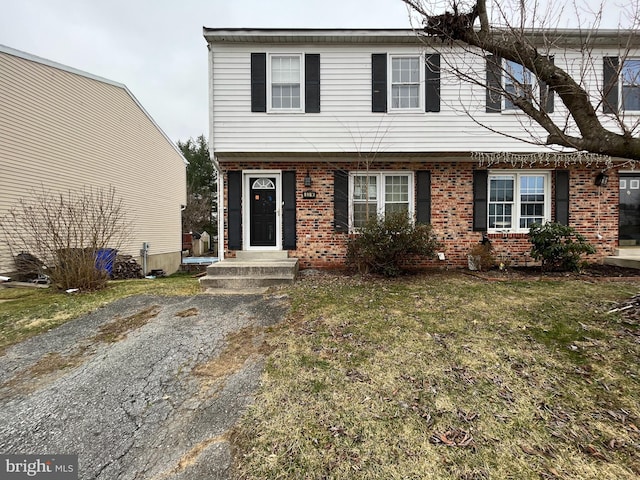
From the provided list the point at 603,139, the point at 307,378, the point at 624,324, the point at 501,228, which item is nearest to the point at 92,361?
the point at 307,378

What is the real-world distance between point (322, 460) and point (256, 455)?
408 millimetres

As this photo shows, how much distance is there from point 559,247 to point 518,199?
1.73 m

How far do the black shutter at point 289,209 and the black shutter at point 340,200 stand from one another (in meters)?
1.04

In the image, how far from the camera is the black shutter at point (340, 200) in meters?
7.37

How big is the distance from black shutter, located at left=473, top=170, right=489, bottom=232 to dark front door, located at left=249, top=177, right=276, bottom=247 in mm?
5182

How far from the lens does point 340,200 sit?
738cm

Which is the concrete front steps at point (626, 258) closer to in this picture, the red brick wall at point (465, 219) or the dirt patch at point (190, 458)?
the red brick wall at point (465, 219)

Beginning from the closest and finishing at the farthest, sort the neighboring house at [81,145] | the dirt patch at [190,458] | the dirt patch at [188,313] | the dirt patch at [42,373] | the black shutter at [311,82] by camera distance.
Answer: the dirt patch at [190,458]
the dirt patch at [42,373]
the dirt patch at [188,313]
the black shutter at [311,82]
the neighboring house at [81,145]

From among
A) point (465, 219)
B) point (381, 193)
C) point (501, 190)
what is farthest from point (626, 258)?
point (381, 193)

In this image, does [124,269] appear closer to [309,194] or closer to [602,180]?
[309,194]

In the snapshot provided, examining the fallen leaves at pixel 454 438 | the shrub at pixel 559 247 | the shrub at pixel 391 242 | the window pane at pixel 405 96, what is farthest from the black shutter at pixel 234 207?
the shrub at pixel 559 247

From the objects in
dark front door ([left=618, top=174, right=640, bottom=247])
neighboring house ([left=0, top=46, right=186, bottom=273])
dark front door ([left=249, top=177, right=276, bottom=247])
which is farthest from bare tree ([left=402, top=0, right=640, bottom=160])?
neighboring house ([left=0, top=46, right=186, bottom=273])

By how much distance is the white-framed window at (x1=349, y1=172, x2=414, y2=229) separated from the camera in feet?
24.6

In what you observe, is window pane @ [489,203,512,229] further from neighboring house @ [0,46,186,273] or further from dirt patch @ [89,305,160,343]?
neighboring house @ [0,46,186,273]
